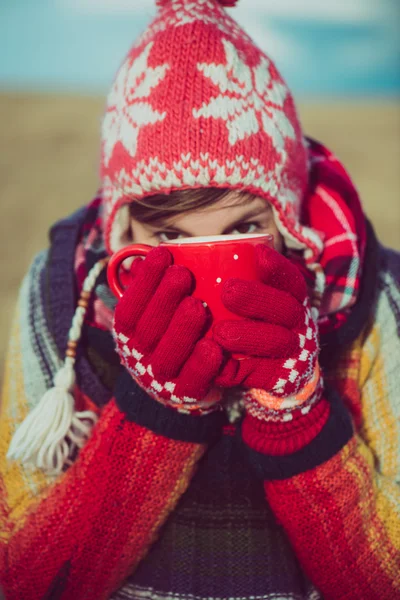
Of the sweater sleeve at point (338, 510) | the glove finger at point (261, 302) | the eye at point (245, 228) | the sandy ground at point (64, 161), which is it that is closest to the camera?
the glove finger at point (261, 302)

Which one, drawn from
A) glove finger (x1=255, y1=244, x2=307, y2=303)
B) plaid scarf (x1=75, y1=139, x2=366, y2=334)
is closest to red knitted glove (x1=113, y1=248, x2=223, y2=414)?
glove finger (x1=255, y1=244, x2=307, y2=303)

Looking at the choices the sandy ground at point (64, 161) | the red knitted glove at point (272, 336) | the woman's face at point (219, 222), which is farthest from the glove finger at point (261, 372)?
the sandy ground at point (64, 161)

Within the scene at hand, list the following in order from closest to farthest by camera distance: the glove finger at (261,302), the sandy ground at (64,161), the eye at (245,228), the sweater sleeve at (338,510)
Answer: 1. the glove finger at (261,302)
2. the sweater sleeve at (338,510)
3. the eye at (245,228)
4. the sandy ground at (64,161)

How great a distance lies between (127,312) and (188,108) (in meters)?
0.49

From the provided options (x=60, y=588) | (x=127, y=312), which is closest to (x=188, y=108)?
(x=127, y=312)

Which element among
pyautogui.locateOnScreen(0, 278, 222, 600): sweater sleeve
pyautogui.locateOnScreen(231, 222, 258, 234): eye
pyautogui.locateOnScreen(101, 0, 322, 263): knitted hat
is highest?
pyautogui.locateOnScreen(101, 0, 322, 263): knitted hat

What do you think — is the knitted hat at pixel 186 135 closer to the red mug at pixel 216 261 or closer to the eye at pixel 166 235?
the eye at pixel 166 235

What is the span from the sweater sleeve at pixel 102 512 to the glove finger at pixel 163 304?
270 mm

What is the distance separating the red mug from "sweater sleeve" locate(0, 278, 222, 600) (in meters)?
0.34

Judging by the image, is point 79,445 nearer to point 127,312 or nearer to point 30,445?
point 30,445

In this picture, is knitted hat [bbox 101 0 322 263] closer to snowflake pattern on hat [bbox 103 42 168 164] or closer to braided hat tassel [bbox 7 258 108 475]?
snowflake pattern on hat [bbox 103 42 168 164]

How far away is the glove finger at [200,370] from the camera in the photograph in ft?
3.09

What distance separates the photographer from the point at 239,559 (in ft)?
4.11

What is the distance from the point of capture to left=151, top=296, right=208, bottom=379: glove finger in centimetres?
93
